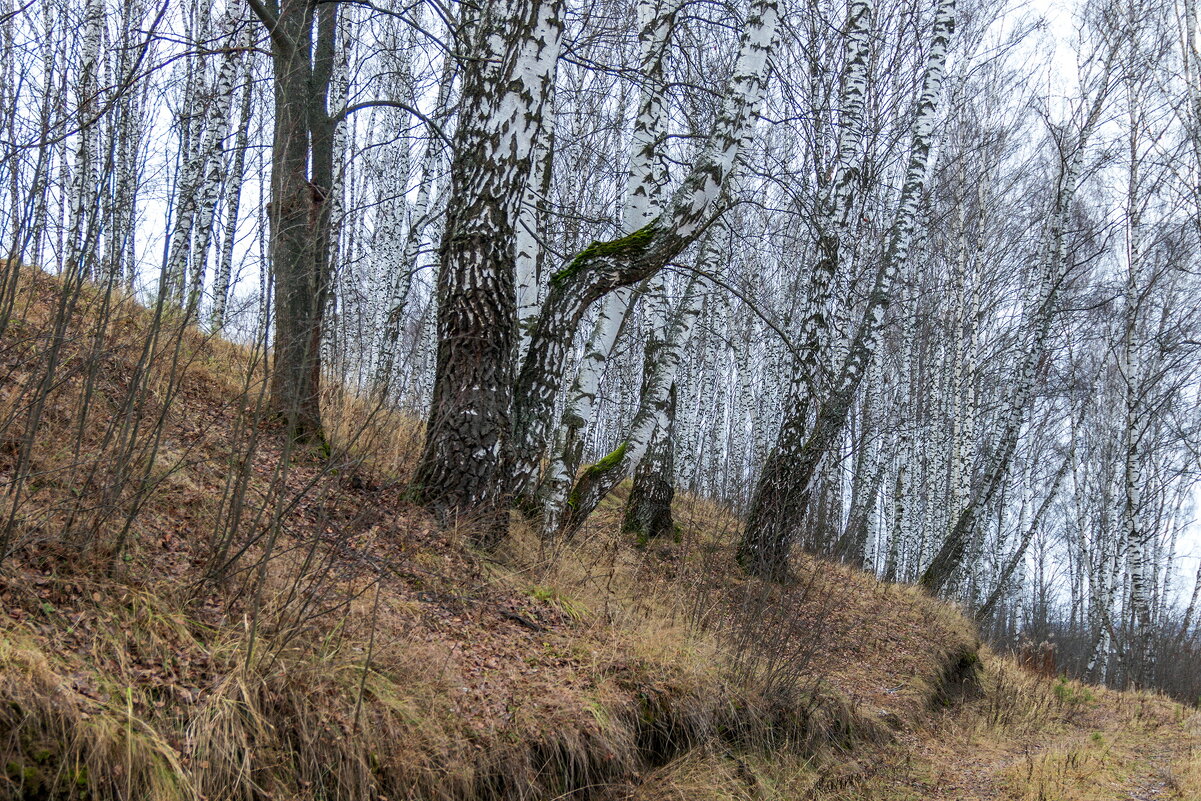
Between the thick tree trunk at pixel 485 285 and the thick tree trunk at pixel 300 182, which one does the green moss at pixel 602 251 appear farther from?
the thick tree trunk at pixel 300 182

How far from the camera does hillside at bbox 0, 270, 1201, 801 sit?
2.61 meters

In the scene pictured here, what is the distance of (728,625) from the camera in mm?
5680

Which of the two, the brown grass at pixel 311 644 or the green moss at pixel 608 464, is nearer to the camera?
the brown grass at pixel 311 644

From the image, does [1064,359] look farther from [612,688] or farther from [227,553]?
[227,553]

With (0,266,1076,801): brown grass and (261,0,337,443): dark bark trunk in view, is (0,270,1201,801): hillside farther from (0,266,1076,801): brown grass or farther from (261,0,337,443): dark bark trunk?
(261,0,337,443): dark bark trunk

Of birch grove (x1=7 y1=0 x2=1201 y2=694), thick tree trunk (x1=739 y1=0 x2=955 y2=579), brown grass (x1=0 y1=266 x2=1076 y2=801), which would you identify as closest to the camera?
brown grass (x1=0 y1=266 x2=1076 y2=801)

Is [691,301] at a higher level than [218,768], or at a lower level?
higher

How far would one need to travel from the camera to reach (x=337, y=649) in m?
3.16

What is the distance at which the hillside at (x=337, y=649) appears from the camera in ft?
8.57

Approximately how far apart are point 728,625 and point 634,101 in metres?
7.88

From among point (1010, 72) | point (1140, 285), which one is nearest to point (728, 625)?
point (1140, 285)

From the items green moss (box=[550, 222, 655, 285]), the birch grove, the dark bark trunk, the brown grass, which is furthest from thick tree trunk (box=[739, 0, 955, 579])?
the dark bark trunk

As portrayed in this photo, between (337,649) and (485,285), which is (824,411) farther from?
(337,649)

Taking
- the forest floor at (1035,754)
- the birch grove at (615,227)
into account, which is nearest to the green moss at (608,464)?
the birch grove at (615,227)
